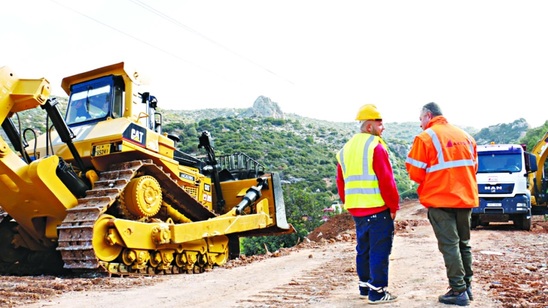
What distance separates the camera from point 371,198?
4602 millimetres

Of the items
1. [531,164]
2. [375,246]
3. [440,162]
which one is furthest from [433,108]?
[531,164]

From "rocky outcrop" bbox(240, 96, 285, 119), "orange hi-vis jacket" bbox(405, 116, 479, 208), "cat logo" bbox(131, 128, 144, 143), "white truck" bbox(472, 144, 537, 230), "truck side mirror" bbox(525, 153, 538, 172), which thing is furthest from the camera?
"rocky outcrop" bbox(240, 96, 285, 119)

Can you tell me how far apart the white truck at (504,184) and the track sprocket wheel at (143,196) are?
9.72m

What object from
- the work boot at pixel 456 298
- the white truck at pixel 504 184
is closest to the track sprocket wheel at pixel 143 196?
the work boot at pixel 456 298

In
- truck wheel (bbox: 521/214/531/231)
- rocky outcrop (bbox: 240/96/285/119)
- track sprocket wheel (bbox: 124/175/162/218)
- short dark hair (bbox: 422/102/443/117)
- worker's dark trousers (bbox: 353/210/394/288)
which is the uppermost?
rocky outcrop (bbox: 240/96/285/119)

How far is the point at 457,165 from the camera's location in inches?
178

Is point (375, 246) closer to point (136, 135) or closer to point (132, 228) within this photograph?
point (132, 228)

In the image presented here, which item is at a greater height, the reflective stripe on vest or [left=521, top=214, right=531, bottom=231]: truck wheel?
the reflective stripe on vest

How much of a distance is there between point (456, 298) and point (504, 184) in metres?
11.0

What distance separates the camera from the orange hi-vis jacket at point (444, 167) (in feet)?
14.6

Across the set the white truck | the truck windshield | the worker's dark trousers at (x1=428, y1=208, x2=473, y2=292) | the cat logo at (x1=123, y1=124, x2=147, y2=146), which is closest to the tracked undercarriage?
the cat logo at (x1=123, y1=124, x2=147, y2=146)

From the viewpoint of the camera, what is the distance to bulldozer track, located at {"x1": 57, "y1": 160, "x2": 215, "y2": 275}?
6887mm

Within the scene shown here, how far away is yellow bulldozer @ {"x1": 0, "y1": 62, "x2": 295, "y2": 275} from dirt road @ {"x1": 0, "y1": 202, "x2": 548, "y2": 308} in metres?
0.77

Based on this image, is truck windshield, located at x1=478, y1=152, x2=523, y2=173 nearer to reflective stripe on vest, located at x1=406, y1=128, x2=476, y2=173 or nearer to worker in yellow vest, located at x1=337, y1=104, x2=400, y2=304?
reflective stripe on vest, located at x1=406, y1=128, x2=476, y2=173
